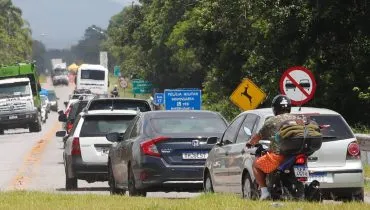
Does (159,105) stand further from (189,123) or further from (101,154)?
(189,123)

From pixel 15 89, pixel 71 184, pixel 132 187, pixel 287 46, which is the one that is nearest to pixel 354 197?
pixel 132 187

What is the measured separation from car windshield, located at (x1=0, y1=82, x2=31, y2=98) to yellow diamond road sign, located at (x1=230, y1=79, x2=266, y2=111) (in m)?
30.2

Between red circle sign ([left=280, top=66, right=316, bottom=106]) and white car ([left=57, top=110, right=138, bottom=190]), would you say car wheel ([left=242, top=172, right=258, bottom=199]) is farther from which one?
red circle sign ([left=280, top=66, right=316, bottom=106])

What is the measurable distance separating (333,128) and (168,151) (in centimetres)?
304

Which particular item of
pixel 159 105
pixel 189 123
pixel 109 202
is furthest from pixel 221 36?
pixel 109 202

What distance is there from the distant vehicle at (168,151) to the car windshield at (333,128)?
2.67m

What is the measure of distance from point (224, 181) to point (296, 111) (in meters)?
1.53

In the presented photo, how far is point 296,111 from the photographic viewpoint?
14.7 m

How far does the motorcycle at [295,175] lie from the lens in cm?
1274

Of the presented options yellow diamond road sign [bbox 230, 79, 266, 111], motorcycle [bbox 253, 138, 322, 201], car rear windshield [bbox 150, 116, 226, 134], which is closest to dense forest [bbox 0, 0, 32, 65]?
yellow diamond road sign [bbox 230, 79, 266, 111]

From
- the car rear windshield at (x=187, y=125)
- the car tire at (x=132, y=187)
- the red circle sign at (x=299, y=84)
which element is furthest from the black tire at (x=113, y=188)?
the red circle sign at (x=299, y=84)

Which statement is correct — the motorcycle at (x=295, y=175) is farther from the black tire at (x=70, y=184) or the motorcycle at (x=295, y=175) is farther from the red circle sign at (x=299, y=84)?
the red circle sign at (x=299, y=84)

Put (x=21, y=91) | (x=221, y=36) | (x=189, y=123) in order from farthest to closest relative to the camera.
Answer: (x=21, y=91), (x=221, y=36), (x=189, y=123)

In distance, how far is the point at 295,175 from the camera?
42.2ft
